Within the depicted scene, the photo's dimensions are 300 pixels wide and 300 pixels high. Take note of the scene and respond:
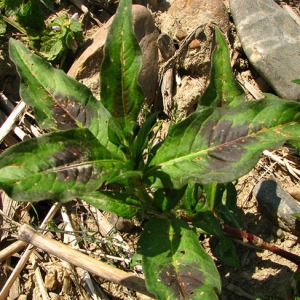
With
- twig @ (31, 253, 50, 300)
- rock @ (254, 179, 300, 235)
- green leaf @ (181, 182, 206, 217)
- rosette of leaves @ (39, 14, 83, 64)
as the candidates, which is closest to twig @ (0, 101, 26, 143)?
rosette of leaves @ (39, 14, 83, 64)

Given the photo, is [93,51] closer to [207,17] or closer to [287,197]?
[207,17]

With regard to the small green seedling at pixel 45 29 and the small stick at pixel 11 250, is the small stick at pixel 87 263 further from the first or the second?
the small green seedling at pixel 45 29

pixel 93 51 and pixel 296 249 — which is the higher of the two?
pixel 93 51

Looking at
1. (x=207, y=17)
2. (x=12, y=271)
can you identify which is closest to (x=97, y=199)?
(x=12, y=271)

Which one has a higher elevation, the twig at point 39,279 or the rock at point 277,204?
the twig at point 39,279

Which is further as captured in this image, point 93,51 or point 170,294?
point 93,51

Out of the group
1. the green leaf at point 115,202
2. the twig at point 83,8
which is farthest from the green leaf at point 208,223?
the twig at point 83,8
